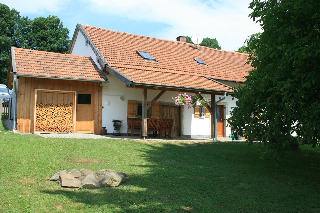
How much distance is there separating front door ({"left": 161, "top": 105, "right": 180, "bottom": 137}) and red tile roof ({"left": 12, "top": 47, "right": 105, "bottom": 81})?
372cm

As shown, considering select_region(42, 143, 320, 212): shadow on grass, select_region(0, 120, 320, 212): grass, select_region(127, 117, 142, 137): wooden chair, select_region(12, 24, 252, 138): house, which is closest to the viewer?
select_region(0, 120, 320, 212): grass

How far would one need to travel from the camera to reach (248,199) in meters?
5.66

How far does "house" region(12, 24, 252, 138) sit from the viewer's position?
45.0 ft

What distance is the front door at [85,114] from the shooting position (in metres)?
14.9

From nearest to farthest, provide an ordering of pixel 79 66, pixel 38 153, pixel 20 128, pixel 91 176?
pixel 91 176
pixel 38 153
pixel 20 128
pixel 79 66

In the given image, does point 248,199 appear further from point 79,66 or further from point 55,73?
point 79,66

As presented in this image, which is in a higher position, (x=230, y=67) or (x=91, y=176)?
(x=230, y=67)

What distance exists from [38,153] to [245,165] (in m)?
5.58

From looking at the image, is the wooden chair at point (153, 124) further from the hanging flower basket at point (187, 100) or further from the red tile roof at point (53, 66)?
the red tile roof at point (53, 66)

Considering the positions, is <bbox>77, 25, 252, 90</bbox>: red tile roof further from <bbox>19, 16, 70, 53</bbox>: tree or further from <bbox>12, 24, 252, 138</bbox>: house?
<bbox>19, 16, 70, 53</bbox>: tree

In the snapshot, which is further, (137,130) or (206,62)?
(206,62)

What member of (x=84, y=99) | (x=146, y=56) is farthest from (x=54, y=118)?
(x=146, y=56)

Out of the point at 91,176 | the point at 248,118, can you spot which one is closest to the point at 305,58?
the point at 248,118

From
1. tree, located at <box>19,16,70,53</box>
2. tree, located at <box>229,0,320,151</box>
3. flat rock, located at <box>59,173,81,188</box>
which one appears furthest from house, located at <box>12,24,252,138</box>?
tree, located at <box>19,16,70,53</box>
